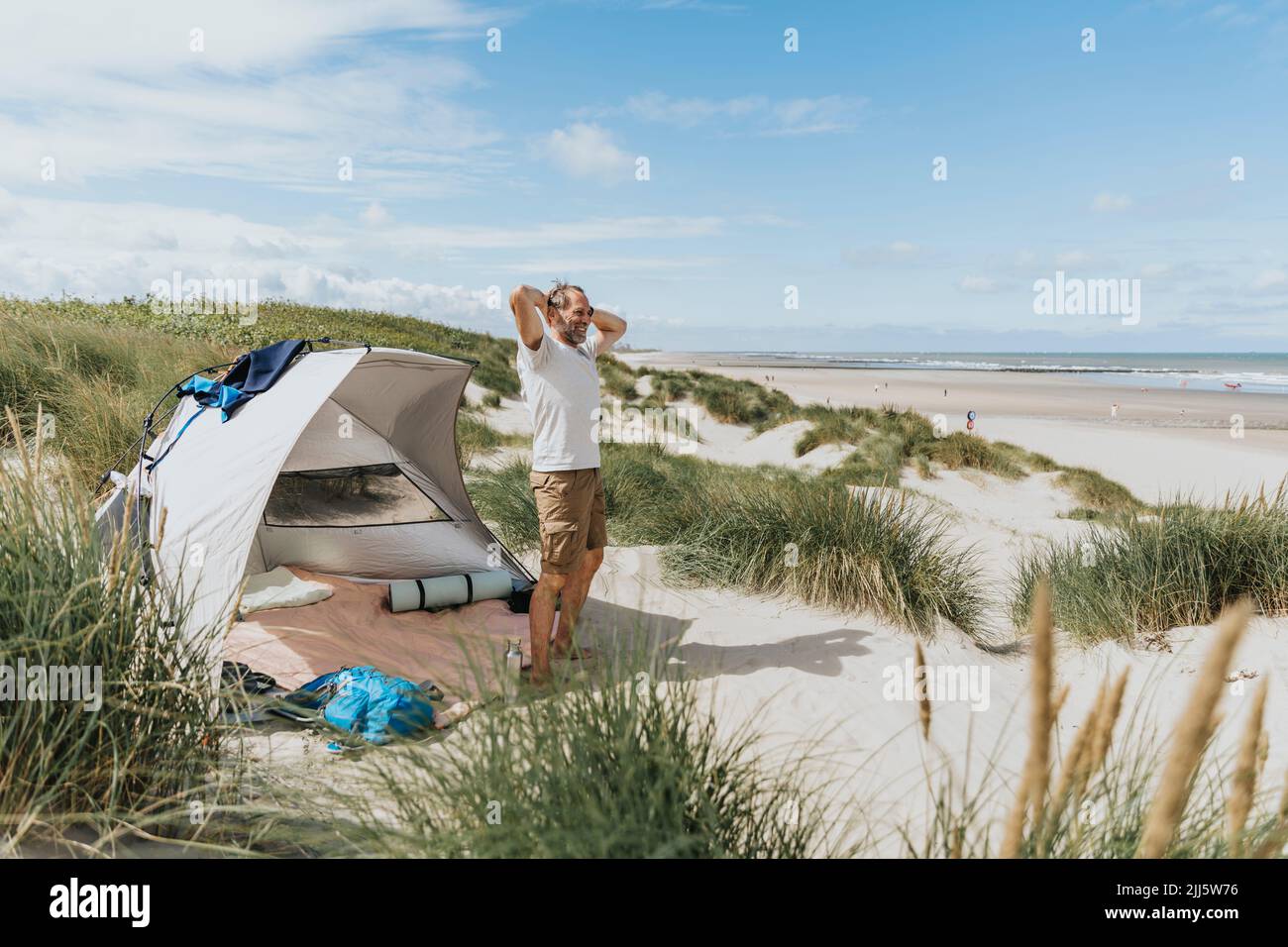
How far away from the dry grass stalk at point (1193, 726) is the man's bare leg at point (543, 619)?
348 centimetres

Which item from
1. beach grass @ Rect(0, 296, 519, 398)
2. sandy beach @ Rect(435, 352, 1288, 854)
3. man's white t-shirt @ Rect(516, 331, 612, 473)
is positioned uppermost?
beach grass @ Rect(0, 296, 519, 398)

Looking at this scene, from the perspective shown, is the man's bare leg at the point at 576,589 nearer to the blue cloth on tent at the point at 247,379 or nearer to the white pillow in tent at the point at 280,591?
the white pillow in tent at the point at 280,591

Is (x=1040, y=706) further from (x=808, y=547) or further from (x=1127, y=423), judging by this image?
(x=1127, y=423)

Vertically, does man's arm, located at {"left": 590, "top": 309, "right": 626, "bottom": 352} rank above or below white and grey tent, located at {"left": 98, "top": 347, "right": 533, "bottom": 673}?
above

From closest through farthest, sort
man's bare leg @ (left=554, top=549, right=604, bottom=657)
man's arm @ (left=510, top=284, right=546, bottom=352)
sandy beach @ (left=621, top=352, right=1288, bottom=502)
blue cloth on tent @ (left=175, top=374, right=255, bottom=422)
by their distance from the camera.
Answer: man's arm @ (left=510, top=284, right=546, bottom=352), man's bare leg @ (left=554, top=549, right=604, bottom=657), blue cloth on tent @ (left=175, top=374, right=255, bottom=422), sandy beach @ (left=621, top=352, right=1288, bottom=502)

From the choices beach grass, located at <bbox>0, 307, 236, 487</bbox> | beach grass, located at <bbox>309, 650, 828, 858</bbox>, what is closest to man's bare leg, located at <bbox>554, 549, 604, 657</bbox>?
beach grass, located at <bbox>309, 650, 828, 858</bbox>

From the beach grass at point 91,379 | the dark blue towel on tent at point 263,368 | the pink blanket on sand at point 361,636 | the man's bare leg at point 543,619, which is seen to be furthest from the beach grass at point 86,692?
the beach grass at point 91,379

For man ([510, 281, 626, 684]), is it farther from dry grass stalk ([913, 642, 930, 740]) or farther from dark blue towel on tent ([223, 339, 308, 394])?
dry grass stalk ([913, 642, 930, 740])

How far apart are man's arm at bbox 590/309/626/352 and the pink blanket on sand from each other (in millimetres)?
1806

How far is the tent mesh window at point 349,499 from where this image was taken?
6.26 metres

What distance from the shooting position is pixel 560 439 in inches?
173

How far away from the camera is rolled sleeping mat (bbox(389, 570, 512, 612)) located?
5.79 metres

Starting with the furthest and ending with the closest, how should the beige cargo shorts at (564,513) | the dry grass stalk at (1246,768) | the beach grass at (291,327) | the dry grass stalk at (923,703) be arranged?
the beach grass at (291,327) → the beige cargo shorts at (564,513) → the dry grass stalk at (923,703) → the dry grass stalk at (1246,768)
